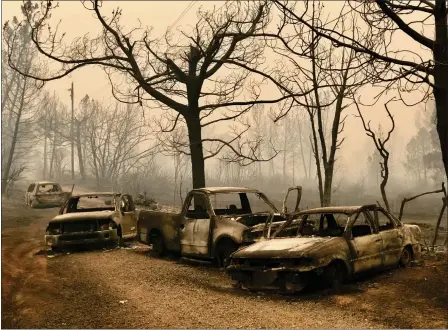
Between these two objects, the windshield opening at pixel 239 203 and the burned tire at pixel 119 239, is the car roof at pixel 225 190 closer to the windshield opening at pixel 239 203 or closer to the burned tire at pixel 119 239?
the windshield opening at pixel 239 203

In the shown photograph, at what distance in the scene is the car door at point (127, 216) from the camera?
39.9 ft

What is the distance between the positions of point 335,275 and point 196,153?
7.58 metres

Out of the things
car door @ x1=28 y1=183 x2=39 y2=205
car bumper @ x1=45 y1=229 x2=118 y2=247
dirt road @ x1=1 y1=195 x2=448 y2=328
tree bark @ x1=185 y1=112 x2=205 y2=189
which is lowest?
dirt road @ x1=1 y1=195 x2=448 y2=328

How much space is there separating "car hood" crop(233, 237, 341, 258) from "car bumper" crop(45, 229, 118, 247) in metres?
5.18

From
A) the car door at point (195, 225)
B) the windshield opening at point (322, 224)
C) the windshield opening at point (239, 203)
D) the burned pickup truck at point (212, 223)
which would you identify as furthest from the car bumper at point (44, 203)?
the windshield opening at point (322, 224)

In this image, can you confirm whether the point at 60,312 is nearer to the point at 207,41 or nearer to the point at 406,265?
the point at 406,265

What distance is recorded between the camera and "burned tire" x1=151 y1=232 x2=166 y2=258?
1047cm

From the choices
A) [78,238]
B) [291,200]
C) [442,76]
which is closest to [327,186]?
[291,200]

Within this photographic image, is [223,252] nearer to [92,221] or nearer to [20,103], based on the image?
[92,221]

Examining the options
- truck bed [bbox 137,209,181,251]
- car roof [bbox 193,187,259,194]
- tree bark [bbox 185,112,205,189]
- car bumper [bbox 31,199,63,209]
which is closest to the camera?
car roof [bbox 193,187,259,194]

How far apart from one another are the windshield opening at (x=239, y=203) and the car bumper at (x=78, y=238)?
3331mm

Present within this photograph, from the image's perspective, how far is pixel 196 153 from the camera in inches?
533

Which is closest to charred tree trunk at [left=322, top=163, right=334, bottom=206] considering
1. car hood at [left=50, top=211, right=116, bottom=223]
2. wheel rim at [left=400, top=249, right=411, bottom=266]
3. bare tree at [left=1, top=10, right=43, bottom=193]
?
wheel rim at [left=400, top=249, right=411, bottom=266]

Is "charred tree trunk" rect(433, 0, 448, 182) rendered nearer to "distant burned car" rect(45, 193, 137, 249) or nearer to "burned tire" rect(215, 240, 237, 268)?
"burned tire" rect(215, 240, 237, 268)
